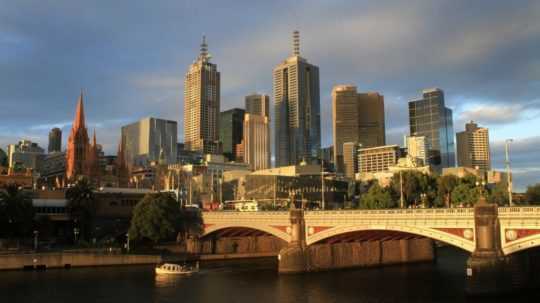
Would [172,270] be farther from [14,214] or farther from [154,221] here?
[14,214]

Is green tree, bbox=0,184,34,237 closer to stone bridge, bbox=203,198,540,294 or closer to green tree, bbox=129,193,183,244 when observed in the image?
green tree, bbox=129,193,183,244

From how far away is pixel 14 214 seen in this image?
99688 mm

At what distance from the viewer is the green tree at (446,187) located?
11581 centimetres

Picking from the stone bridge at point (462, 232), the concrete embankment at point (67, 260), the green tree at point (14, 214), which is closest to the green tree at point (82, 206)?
the green tree at point (14, 214)

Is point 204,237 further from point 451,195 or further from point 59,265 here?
point 451,195

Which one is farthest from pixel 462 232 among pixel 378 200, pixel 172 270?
pixel 378 200

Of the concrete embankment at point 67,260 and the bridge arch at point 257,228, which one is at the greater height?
the bridge arch at point 257,228

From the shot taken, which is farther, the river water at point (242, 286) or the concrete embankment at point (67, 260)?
the concrete embankment at point (67, 260)

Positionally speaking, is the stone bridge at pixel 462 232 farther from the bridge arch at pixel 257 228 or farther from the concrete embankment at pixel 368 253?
the concrete embankment at pixel 368 253

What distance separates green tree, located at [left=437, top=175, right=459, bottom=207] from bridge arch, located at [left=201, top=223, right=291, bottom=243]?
43.9m

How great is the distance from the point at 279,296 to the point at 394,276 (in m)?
22.3

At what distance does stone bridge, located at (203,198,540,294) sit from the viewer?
5484cm

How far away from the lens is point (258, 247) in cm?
11106

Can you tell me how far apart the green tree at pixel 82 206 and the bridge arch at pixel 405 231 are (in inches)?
2177
